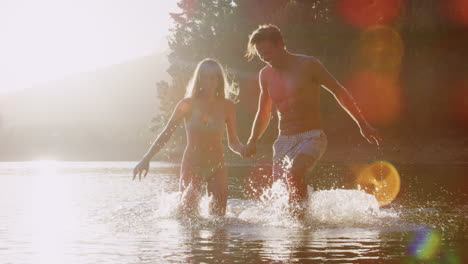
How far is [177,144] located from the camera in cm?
4219

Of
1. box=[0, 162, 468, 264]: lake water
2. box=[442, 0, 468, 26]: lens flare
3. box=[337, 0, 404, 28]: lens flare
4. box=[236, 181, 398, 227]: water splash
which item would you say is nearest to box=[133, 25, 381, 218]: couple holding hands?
box=[236, 181, 398, 227]: water splash

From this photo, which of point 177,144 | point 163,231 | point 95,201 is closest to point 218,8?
point 177,144

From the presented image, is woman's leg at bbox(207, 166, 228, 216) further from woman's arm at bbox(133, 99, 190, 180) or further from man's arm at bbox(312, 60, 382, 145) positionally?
man's arm at bbox(312, 60, 382, 145)

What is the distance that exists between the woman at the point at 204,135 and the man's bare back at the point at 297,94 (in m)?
0.77

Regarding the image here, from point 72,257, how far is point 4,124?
139741 mm

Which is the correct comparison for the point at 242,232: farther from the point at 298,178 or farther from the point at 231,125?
the point at 231,125

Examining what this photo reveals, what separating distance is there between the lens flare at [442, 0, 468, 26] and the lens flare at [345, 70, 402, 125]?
3.57 m

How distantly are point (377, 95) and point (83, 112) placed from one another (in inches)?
4741

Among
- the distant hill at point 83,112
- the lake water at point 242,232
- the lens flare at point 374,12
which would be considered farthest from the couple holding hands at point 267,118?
the distant hill at point 83,112

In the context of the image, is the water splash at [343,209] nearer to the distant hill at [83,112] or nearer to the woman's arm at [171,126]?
the woman's arm at [171,126]

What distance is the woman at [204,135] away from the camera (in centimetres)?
804

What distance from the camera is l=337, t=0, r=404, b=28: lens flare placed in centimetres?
3247

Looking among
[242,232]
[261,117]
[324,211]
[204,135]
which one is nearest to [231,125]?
[204,135]

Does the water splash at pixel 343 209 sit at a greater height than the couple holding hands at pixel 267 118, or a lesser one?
lesser
